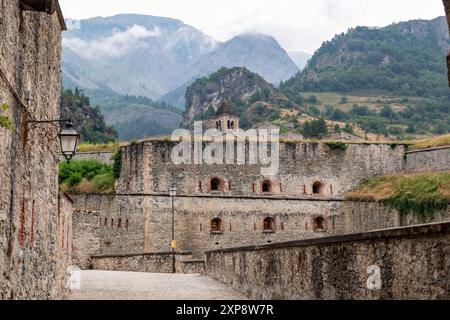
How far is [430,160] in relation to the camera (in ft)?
133

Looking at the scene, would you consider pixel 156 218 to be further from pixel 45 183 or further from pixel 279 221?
pixel 45 183

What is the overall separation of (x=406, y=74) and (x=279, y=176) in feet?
322

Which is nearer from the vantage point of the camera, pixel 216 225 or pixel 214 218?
pixel 214 218

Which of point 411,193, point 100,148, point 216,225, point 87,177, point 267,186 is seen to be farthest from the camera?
point 100,148

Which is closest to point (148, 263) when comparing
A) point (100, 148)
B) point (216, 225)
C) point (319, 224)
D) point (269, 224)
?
point (216, 225)

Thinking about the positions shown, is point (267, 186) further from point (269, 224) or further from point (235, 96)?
point (235, 96)


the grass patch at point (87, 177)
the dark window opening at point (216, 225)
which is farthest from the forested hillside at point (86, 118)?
the dark window opening at point (216, 225)

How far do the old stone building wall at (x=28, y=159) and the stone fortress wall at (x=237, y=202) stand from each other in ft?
75.7

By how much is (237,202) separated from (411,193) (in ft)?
29.4

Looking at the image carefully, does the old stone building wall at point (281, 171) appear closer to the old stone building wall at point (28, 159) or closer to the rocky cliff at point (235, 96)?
the old stone building wall at point (28, 159)

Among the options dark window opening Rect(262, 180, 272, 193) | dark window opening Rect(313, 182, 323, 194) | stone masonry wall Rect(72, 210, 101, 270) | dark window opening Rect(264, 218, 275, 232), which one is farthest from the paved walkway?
dark window opening Rect(313, 182, 323, 194)

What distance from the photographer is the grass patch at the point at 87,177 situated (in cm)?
3881

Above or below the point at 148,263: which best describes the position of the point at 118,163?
above
